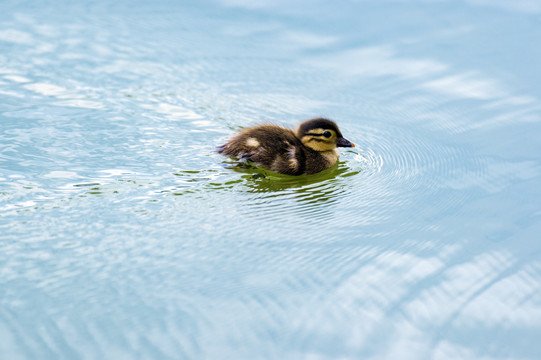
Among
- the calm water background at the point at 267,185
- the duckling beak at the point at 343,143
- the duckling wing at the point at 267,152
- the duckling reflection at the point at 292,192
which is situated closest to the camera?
the calm water background at the point at 267,185

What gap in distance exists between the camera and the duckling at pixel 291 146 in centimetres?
459

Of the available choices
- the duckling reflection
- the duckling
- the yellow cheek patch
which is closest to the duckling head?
the duckling

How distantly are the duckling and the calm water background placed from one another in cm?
11

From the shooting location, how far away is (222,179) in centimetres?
432

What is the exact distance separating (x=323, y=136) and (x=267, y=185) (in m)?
0.55

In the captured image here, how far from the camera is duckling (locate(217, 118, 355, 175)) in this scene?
4.59 m

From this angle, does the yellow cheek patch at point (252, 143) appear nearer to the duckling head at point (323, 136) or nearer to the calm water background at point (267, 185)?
the calm water background at point (267, 185)

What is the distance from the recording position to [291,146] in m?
4.65

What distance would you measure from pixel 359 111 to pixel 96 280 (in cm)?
254

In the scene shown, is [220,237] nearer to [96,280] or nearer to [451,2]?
[96,280]

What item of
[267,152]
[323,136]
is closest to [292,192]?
[267,152]

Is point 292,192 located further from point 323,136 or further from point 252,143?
point 323,136

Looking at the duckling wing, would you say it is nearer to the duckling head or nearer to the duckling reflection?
the duckling reflection

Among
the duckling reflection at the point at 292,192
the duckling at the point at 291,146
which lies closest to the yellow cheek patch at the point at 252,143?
the duckling at the point at 291,146
